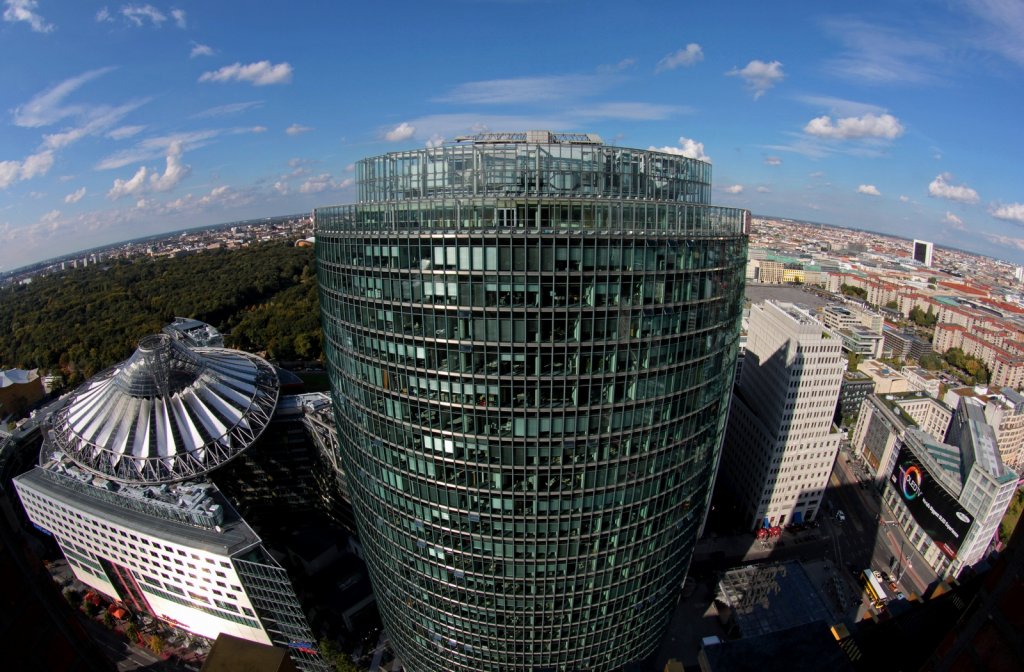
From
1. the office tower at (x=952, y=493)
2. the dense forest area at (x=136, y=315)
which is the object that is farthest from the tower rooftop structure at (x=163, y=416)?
the office tower at (x=952, y=493)

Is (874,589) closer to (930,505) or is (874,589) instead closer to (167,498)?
(930,505)

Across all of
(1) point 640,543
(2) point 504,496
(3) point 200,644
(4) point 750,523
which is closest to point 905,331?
(4) point 750,523

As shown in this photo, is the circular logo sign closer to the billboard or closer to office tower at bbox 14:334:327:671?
the billboard

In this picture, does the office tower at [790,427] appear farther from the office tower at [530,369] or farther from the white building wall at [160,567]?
the white building wall at [160,567]

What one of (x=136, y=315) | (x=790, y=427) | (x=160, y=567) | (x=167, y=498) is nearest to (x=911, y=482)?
(x=790, y=427)

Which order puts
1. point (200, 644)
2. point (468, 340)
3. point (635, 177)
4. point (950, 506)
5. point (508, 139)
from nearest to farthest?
point (468, 340) → point (635, 177) → point (508, 139) → point (200, 644) → point (950, 506)

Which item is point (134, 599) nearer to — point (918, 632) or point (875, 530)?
point (918, 632)
